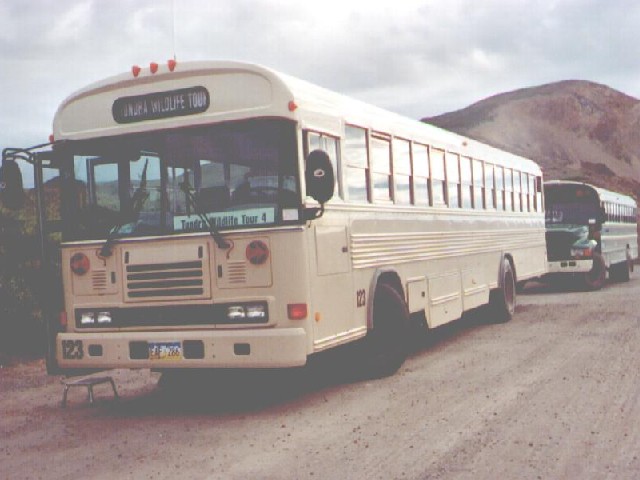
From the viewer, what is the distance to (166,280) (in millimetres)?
8609

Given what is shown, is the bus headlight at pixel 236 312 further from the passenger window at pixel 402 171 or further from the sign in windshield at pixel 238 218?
the passenger window at pixel 402 171

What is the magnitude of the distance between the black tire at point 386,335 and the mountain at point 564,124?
92.8 metres

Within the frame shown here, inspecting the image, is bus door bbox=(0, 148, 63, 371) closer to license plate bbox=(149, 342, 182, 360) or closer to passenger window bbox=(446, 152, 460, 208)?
license plate bbox=(149, 342, 182, 360)

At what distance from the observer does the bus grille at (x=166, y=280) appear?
8.50 m

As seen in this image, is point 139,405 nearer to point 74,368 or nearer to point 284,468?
point 74,368

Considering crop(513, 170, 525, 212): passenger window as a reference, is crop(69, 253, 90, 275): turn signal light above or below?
below

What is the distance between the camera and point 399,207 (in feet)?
36.0

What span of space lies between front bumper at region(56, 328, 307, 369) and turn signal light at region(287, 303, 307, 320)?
10 centimetres

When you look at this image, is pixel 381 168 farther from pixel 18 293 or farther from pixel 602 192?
pixel 602 192

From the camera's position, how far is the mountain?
108 metres

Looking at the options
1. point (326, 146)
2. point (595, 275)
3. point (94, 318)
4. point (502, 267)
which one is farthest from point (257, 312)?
point (595, 275)

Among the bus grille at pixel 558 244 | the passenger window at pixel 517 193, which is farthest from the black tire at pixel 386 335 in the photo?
the bus grille at pixel 558 244

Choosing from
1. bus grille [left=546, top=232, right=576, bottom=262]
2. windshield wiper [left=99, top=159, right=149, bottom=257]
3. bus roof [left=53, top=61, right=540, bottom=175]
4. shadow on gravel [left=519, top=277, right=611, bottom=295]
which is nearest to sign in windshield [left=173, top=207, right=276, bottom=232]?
windshield wiper [left=99, top=159, right=149, bottom=257]

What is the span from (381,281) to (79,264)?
3085 millimetres
